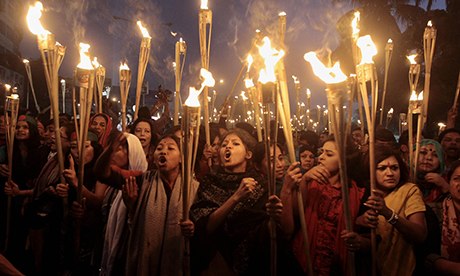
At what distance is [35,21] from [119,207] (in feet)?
5.11

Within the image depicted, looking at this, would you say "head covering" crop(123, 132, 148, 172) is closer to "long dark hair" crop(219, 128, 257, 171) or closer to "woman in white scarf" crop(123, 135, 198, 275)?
"woman in white scarf" crop(123, 135, 198, 275)

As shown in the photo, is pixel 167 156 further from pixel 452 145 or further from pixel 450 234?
pixel 452 145

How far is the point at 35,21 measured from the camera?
9.52ft

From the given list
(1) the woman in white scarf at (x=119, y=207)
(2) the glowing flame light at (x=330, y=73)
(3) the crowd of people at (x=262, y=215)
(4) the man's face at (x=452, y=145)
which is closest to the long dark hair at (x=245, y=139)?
(3) the crowd of people at (x=262, y=215)

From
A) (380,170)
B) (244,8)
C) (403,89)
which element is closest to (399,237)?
(380,170)

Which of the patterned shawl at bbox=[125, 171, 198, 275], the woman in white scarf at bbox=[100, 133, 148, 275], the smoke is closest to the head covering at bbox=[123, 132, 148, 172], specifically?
the woman in white scarf at bbox=[100, 133, 148, 275]

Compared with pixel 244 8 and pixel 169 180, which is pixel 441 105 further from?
pixel 244 8

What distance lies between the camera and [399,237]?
2.62 m

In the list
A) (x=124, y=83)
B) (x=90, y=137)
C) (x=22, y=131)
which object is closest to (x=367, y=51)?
(x=90, y=137)

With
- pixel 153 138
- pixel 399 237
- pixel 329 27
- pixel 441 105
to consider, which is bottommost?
pixel 399 237

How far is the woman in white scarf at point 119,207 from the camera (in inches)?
116

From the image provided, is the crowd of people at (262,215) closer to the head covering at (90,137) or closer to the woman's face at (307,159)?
the head covering at (90,137)

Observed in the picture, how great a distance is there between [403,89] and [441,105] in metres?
2.39

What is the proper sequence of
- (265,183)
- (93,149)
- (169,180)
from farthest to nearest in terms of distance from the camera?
(93,149)
(169,180)
(265,183)
